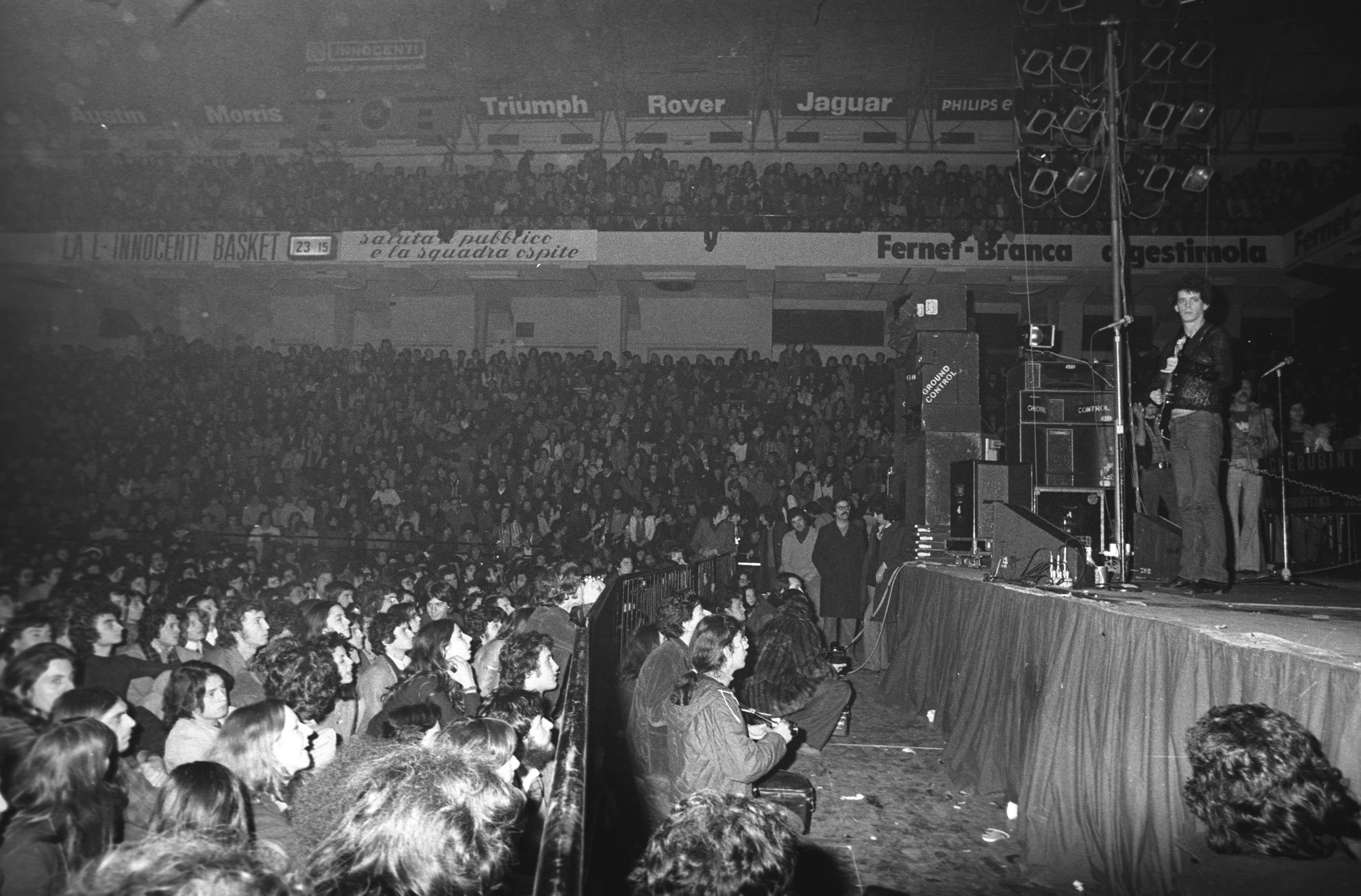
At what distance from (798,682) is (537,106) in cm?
2001

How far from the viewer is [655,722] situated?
172 inches

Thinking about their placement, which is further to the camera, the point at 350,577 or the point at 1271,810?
the point at 350,577

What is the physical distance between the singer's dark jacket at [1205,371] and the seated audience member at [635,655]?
3.33 m

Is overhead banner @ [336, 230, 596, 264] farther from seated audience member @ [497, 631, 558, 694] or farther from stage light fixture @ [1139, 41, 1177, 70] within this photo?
seated audience member @ [497, 631, 558, 694]

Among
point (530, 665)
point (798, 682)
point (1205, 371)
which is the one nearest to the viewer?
point (530, 665)

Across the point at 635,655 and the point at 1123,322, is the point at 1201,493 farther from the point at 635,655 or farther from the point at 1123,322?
the point at 635,655

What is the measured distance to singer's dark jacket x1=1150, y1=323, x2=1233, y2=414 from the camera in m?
4.62

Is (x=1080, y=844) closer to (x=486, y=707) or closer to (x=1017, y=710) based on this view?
(x=1017, y=710)

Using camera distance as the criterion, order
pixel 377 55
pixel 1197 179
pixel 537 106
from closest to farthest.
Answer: pixel 1197 179
pixel 377 55
pixel 537 106

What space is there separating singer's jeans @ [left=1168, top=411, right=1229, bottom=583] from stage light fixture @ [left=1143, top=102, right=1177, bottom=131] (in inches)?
193

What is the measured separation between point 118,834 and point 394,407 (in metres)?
15.0

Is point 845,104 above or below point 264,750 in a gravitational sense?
above

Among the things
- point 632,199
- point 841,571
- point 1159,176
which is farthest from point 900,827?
point 632,199

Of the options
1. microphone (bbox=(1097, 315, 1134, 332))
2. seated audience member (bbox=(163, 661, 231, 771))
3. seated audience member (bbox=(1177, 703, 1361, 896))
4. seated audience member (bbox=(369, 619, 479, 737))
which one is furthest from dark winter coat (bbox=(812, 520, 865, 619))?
seated audience member (bbox=(1177, 703, 1361, 896))
